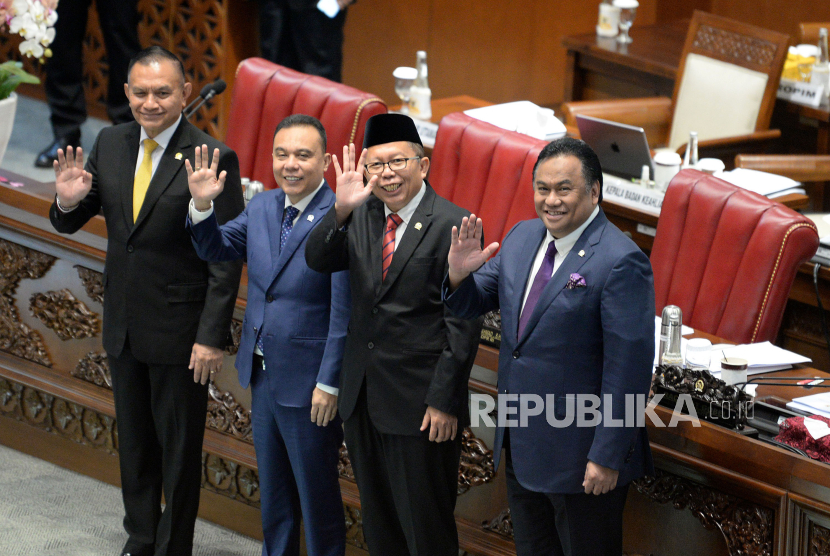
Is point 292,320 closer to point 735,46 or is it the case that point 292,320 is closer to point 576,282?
point 576,282

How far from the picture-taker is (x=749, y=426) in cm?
230

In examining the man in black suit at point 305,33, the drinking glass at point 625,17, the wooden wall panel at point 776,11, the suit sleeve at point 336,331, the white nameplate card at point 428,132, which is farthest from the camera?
the wooden wall panel at point 776,11

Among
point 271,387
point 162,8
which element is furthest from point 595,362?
point 162,8

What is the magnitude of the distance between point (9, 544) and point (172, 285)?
1.04 metres

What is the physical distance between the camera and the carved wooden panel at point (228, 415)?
310 cm

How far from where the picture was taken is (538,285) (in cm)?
216

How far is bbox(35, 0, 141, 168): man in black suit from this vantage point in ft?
15.9

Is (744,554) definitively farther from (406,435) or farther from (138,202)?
(138,202)

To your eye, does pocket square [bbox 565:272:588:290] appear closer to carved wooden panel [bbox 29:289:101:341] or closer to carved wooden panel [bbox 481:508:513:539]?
carved wooden panel [bbox 481:508:513:539]

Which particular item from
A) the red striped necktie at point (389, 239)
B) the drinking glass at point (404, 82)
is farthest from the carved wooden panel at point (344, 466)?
the drinking glass at point (404, 82)

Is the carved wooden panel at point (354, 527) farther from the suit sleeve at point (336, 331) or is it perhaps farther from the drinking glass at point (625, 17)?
the drinking glass at point (625, 17)

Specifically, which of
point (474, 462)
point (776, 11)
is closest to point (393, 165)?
point (474, 462)

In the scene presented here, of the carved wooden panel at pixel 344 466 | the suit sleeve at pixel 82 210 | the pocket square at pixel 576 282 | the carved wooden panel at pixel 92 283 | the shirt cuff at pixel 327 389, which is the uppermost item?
the pocket square at pixel 576 282

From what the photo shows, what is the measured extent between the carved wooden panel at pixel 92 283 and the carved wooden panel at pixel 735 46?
9.60 feet
